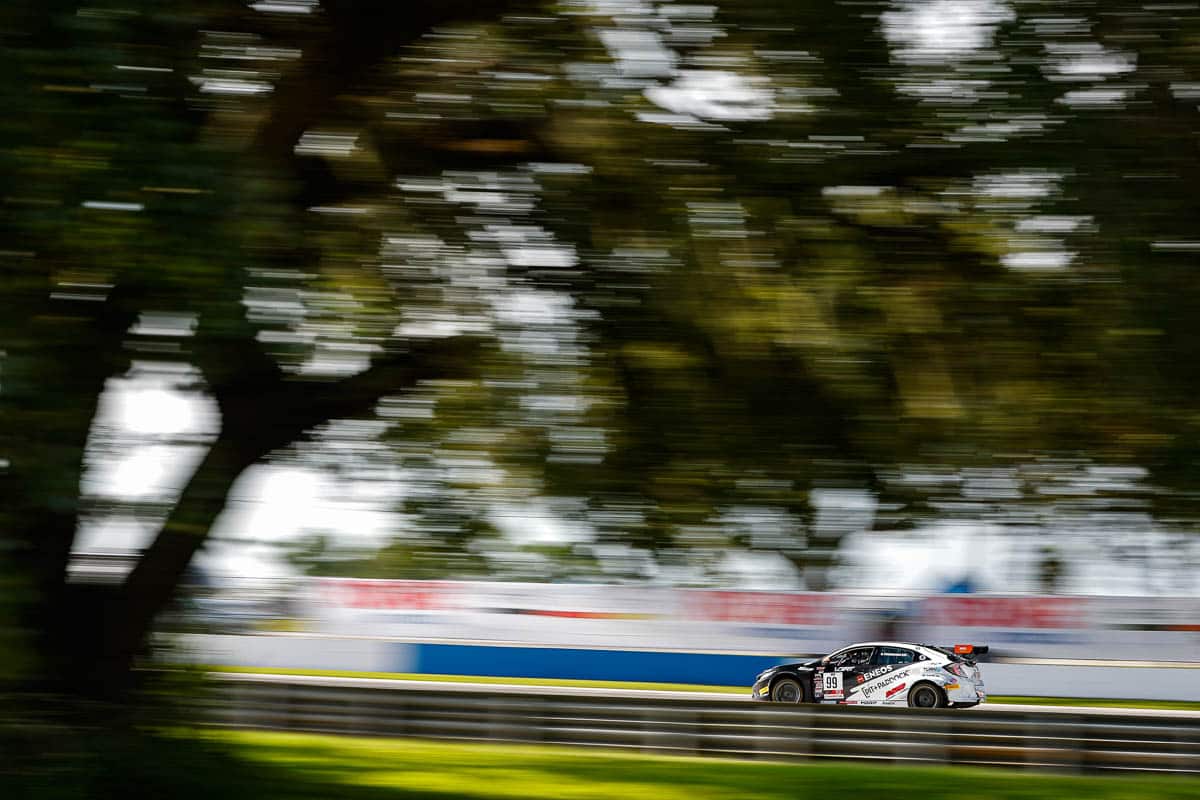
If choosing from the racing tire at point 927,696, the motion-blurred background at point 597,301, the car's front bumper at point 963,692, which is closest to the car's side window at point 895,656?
the racing tire at point 927,696

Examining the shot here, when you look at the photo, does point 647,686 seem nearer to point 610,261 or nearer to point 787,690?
point 787,690

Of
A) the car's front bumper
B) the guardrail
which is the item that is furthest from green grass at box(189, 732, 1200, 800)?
the car's front bumper

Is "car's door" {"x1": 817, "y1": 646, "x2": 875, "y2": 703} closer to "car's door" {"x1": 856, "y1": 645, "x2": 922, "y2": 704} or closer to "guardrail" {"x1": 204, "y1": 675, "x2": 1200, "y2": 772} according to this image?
"car's door" {"x1": 856, "y1": 645, "x2": 922, "y2": 704}

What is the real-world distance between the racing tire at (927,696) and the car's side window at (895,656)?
1.36 ft

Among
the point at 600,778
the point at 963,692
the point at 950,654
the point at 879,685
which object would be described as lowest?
the point at 879,685

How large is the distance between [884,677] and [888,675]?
0.21 feet

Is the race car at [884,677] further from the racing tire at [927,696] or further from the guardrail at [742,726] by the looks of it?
the guardrail at [742,726]

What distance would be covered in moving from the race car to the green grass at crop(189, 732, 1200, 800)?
7082 millimetres

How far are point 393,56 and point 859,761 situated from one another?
7506 millimetres

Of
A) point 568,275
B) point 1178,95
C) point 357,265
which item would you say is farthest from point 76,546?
point 1178,95

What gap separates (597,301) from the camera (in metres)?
6.21

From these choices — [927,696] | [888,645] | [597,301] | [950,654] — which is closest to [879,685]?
[888,645]

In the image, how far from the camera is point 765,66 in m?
5.65

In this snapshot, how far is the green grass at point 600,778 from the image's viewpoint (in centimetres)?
871
